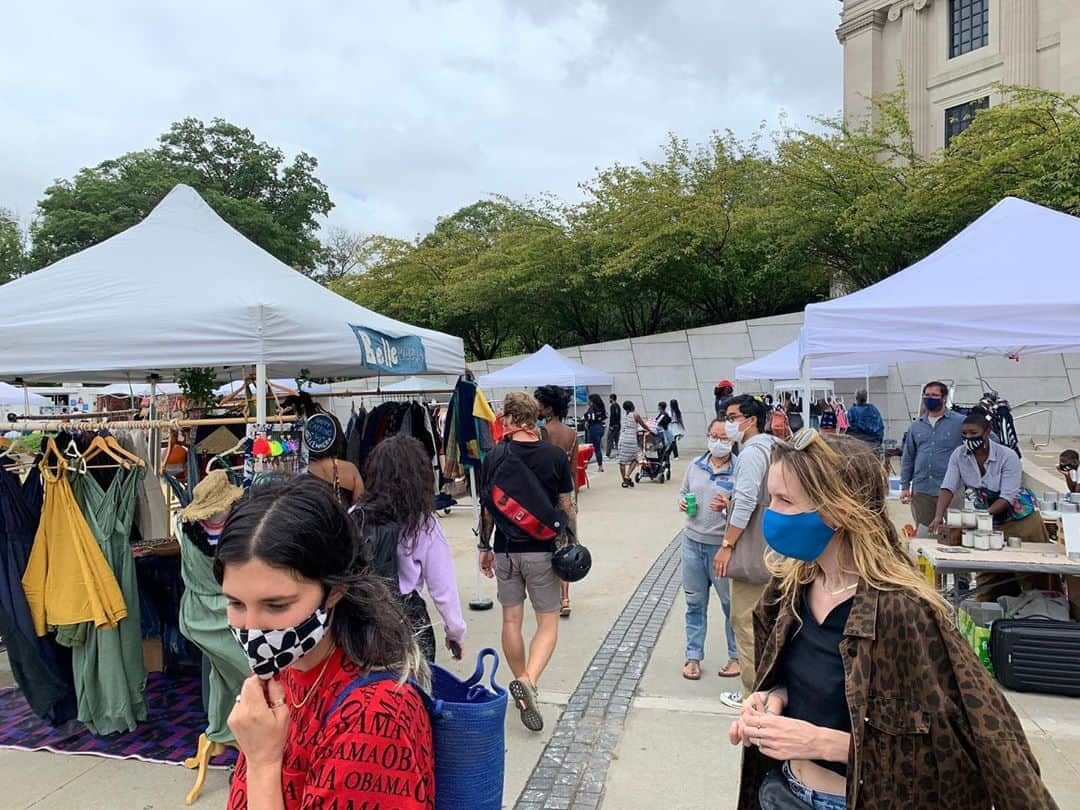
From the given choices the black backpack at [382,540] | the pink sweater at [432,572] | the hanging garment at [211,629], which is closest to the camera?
the hanging garment at [211,629]

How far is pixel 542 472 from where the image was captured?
13.5ft

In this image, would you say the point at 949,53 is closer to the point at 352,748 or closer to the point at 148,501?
the point at 148,501

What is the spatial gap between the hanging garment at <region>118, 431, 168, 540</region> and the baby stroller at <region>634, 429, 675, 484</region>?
10972mm

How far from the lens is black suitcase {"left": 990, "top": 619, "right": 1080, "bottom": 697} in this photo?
4.21 metres

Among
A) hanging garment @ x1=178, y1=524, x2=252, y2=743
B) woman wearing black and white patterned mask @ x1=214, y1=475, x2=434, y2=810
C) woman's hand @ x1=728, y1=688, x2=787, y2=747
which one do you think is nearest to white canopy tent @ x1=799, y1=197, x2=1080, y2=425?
woman's hand @ x1=728, y1=688, x2=787, y2=747

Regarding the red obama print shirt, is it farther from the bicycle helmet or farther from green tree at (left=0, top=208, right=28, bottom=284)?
green tree at (left=0, top=208, right=28, bottom=284)

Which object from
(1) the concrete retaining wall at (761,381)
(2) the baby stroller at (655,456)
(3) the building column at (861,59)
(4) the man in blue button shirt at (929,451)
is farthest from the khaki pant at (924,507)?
(3) the building column at (861,59)

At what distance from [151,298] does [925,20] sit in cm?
3071

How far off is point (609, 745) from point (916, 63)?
98.2 feet

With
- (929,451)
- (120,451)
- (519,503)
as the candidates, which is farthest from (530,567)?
(929,451)

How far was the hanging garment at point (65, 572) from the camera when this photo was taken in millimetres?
3484

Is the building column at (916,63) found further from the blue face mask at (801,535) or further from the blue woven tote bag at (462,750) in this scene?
the blue woven tote bag at (462,750)

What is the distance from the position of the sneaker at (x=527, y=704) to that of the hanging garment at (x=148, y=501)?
226cm

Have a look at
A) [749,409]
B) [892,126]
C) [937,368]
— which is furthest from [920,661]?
[892,126]
